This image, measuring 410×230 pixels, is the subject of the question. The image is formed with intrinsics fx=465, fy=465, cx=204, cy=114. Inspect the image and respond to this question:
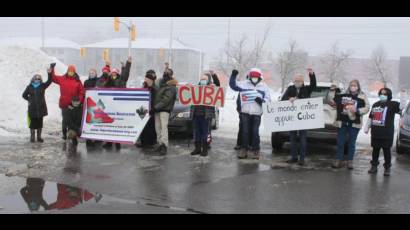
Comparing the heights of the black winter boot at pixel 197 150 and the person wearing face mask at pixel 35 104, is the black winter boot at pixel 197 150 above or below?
below

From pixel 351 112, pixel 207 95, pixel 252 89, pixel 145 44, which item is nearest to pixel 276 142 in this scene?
pixel 252 89

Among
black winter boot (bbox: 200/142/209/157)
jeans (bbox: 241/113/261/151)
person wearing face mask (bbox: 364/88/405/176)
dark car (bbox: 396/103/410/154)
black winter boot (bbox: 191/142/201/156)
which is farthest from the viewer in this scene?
dark car (bbox: 396/103/410/154)

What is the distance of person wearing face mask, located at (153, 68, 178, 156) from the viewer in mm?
9922

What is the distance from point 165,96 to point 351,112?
150 inches

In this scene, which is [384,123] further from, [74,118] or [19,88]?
[19,88]

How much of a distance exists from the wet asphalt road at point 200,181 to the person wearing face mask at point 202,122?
11.2 inches

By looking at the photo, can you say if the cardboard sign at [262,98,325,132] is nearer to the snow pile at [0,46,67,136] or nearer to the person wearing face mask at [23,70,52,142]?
the person wearing face mask at [23,70,52,142]

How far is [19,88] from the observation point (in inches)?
Result: 683

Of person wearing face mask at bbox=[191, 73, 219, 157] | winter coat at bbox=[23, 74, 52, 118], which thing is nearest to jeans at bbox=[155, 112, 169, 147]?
person wearing face mask at bbox=[191, 73, 219, 157]

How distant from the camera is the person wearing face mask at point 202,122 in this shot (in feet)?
31.8

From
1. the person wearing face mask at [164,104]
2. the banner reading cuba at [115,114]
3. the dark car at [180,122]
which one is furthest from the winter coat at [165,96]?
the dark car at [180,122]

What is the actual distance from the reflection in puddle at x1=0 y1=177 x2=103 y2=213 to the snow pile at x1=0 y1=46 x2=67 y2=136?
20.0ft

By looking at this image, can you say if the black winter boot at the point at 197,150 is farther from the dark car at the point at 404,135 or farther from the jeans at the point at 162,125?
the dark car at the point at 404,135

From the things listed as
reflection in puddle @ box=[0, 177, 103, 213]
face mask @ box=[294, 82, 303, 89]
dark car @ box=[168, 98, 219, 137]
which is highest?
face mask @ box=[294, 82, 303, 89]
